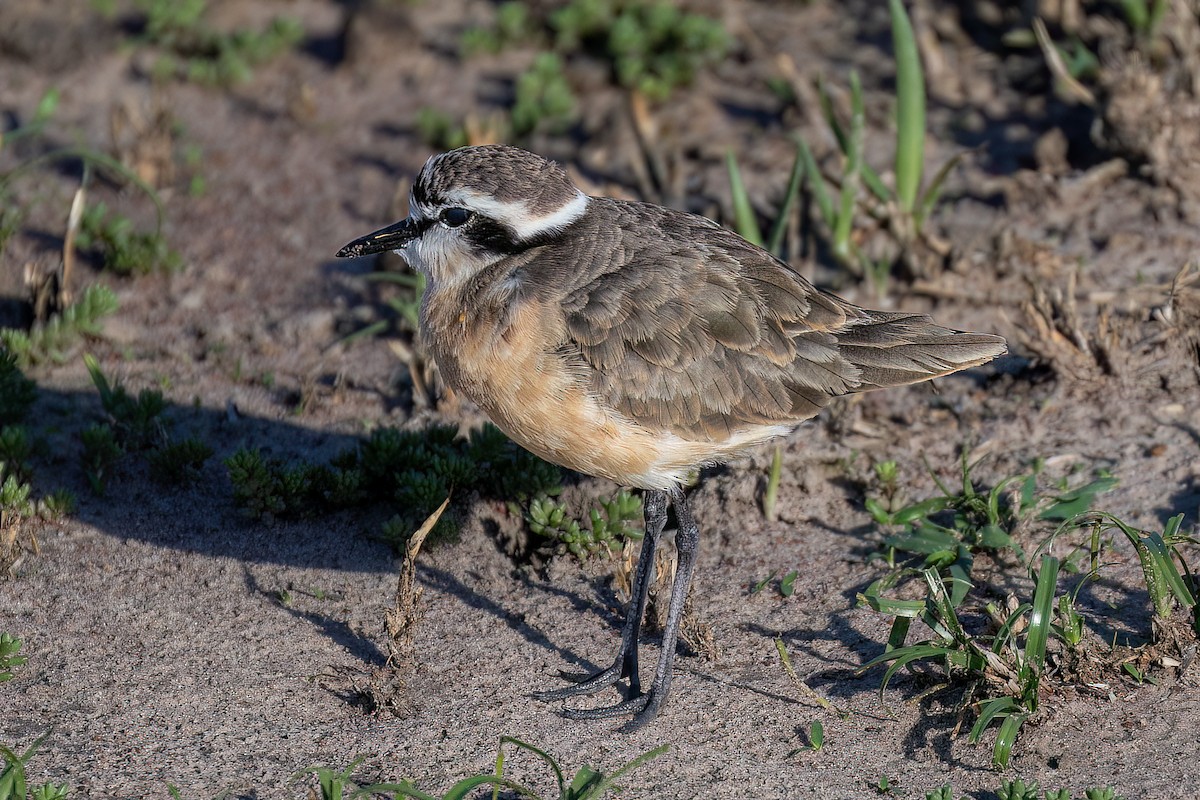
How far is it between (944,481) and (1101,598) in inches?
44.2

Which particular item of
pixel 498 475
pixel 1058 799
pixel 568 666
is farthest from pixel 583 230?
pixel 1058 799

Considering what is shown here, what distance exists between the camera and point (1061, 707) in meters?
4.99

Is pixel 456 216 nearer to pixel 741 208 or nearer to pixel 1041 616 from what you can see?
pixel 741 208

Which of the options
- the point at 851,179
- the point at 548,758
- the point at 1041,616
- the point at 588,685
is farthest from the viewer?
the point at 851,179

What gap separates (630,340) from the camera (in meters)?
5.39

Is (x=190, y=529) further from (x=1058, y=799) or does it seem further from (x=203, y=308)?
(x=1058, y=799)

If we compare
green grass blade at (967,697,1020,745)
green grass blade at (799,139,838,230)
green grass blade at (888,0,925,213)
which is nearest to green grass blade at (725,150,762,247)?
green grass blade at (799,139,838,230)

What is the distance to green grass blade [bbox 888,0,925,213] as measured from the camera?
753 cm

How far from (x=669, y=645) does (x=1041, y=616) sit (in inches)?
57.8

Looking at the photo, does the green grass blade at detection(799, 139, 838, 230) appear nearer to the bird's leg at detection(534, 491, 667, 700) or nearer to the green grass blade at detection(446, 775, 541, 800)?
the bird's leg at detection(534, 491, 667, 700)

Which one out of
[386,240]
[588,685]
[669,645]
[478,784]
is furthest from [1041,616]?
[386,240]

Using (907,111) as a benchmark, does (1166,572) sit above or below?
below

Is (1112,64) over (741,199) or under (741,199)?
over

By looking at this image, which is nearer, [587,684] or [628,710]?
[628,710]
